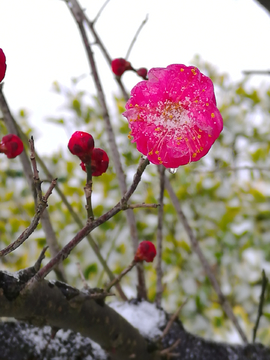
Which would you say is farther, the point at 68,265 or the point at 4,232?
the point at 4,232

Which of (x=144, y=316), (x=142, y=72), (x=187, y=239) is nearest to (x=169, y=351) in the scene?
(x=144, y=316)

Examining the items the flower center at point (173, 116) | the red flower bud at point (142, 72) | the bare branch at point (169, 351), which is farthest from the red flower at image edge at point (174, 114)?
the bare branch at point (169, 351)

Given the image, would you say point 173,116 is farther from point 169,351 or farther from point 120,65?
point 169,351

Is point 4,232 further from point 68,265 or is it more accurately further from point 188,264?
point 188,264

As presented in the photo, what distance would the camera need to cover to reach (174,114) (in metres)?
0.42

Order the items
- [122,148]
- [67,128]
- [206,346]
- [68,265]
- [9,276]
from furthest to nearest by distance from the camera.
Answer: [67,128] → [122,148] → [68,265] → [206,346] → [9,276]

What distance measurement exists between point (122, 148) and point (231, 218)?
1.72 feet

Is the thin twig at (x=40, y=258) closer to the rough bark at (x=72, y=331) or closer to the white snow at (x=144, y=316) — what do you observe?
the rough bark at (x=72, y=331)

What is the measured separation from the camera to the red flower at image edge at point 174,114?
39cm

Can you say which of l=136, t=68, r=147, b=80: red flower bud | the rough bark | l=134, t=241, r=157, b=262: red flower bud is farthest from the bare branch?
l=136, t=68, r=147, b=80: red flower bud

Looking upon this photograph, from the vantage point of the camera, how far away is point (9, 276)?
38 cm

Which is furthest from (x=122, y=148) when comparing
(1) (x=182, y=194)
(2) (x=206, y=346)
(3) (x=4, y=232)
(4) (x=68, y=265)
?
(2) (x=206, y=346)

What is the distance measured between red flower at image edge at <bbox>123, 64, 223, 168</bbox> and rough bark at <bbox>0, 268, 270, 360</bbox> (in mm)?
199

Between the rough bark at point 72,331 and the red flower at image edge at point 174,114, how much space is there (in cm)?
20
